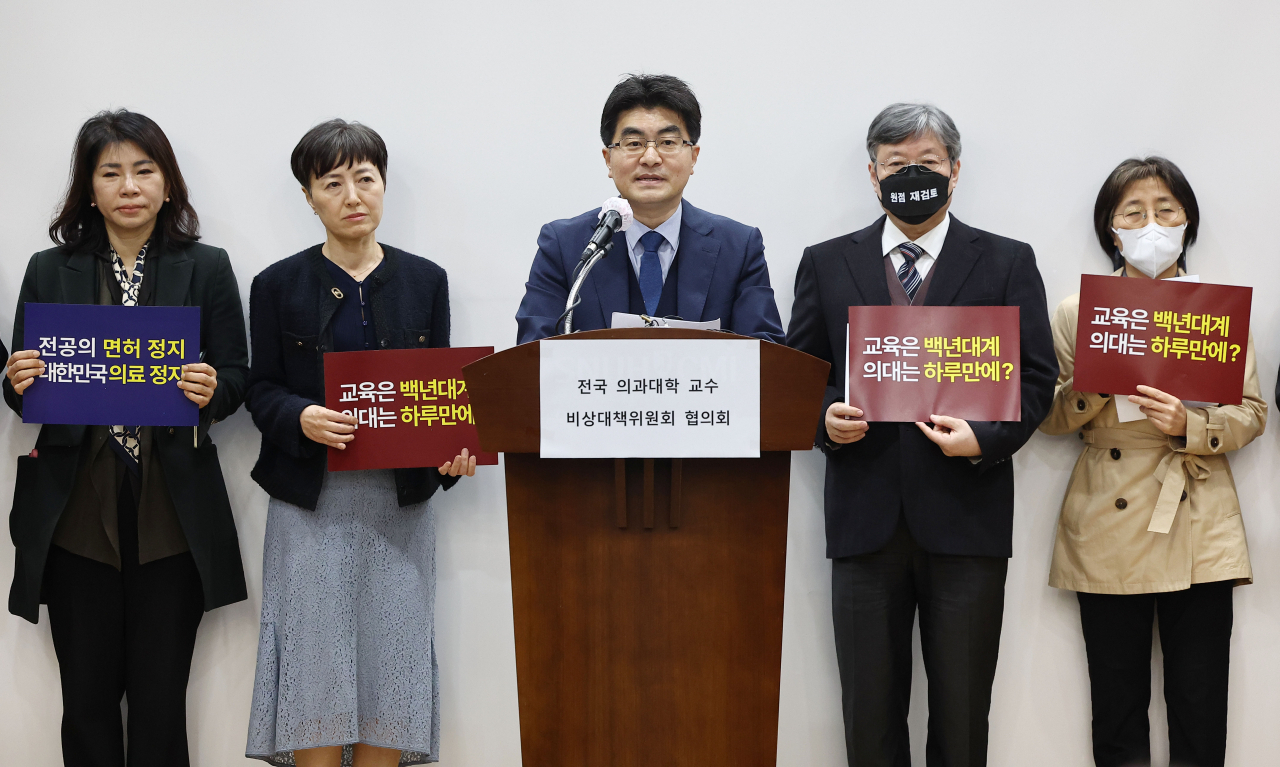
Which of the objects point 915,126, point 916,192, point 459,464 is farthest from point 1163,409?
point 459,464

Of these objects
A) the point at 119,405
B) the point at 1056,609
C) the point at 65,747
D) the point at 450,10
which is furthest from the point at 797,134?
the point at 65,747

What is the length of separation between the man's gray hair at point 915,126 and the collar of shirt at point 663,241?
742 millimetres

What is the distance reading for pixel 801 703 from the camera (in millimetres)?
3053

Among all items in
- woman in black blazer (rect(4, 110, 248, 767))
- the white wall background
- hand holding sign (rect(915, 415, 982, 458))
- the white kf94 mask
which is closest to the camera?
hand holding sign (rect(915, 415, 982, 458))

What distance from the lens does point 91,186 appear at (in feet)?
9.30

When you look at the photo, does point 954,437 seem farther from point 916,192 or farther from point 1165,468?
point 1165,468

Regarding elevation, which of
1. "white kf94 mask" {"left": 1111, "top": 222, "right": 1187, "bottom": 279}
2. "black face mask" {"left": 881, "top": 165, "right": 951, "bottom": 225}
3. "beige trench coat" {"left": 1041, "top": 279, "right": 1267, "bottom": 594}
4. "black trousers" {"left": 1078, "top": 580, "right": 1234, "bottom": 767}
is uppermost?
"black face mask" {"left": 881, "top": 165, "right": 951, "bottom": 225}

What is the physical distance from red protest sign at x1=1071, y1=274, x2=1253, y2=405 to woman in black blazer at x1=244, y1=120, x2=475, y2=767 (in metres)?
1.85

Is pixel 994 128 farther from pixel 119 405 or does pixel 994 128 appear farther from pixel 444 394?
pixel 119 405

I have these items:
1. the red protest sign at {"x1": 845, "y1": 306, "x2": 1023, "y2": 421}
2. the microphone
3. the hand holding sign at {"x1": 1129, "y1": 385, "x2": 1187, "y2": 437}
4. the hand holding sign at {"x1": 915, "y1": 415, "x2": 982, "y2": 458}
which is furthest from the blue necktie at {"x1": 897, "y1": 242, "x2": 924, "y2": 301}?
the microphone

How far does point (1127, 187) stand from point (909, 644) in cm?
159

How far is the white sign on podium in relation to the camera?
1.59 m

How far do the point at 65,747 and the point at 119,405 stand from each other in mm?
1085

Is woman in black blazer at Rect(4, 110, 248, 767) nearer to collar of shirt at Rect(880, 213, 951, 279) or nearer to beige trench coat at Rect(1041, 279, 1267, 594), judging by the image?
collar of shirt at Rect(880, 213, 951, 279)
